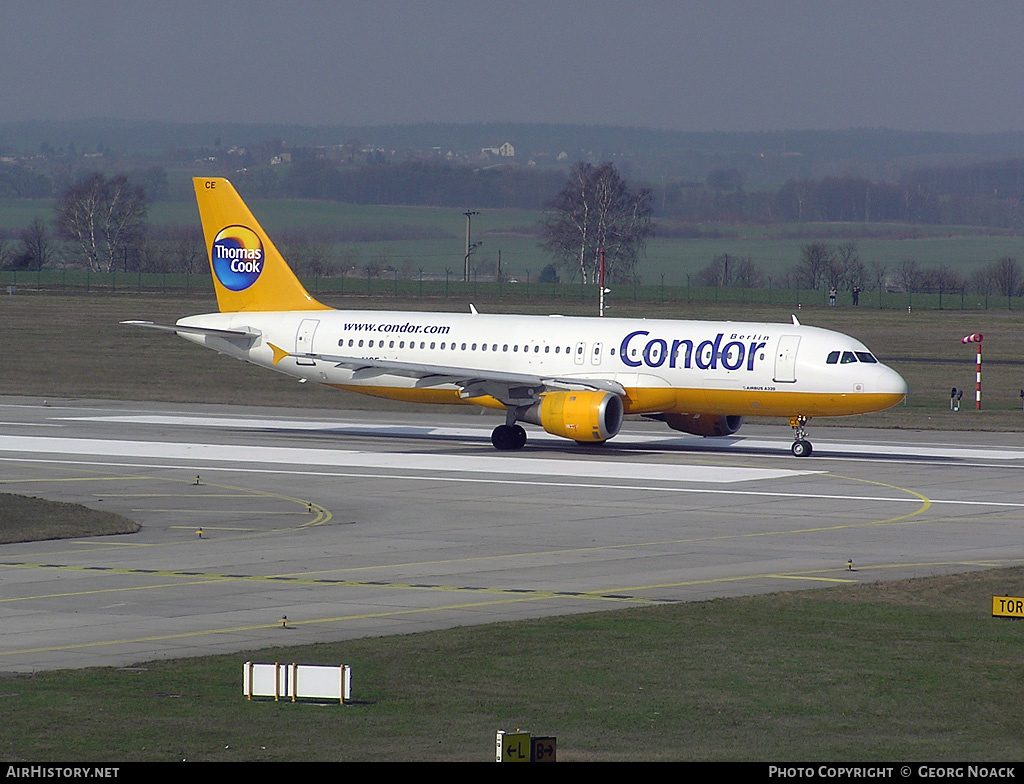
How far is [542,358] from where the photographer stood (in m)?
51.3

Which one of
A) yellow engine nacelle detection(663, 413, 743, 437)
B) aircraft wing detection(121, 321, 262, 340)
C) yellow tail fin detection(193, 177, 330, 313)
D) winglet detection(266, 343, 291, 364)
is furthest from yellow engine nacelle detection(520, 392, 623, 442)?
aircraft wing detection(121, 321, 262, 340)

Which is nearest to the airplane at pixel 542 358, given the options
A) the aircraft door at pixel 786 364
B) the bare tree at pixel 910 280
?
the aircraft door at pixel 786 364

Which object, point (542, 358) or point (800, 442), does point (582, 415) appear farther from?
point (800, 442)

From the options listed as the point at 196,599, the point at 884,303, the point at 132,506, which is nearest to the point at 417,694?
the point at 196,599

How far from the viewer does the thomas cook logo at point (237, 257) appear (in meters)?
56.5

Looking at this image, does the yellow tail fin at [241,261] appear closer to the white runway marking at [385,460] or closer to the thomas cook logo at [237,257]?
the thomas cook logo at [237,257]

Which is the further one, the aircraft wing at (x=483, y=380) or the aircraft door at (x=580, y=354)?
the aircraft door at (x=580, y=354)

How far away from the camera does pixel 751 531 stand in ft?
115

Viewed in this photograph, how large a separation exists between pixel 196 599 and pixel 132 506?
12.3 metres

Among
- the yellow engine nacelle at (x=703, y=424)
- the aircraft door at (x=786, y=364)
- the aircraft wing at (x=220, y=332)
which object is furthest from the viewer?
the aircraft wing at (x=220, y=332)

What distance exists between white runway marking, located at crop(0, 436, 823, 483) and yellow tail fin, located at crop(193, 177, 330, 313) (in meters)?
7.26

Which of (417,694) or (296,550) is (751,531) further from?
(417,694)

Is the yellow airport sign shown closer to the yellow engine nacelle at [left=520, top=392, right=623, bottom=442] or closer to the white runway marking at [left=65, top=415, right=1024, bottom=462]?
the yellow engine nacelle at [left=520, top=392, right=623, bottom=442]

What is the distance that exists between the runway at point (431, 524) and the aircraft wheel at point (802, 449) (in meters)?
0.62
